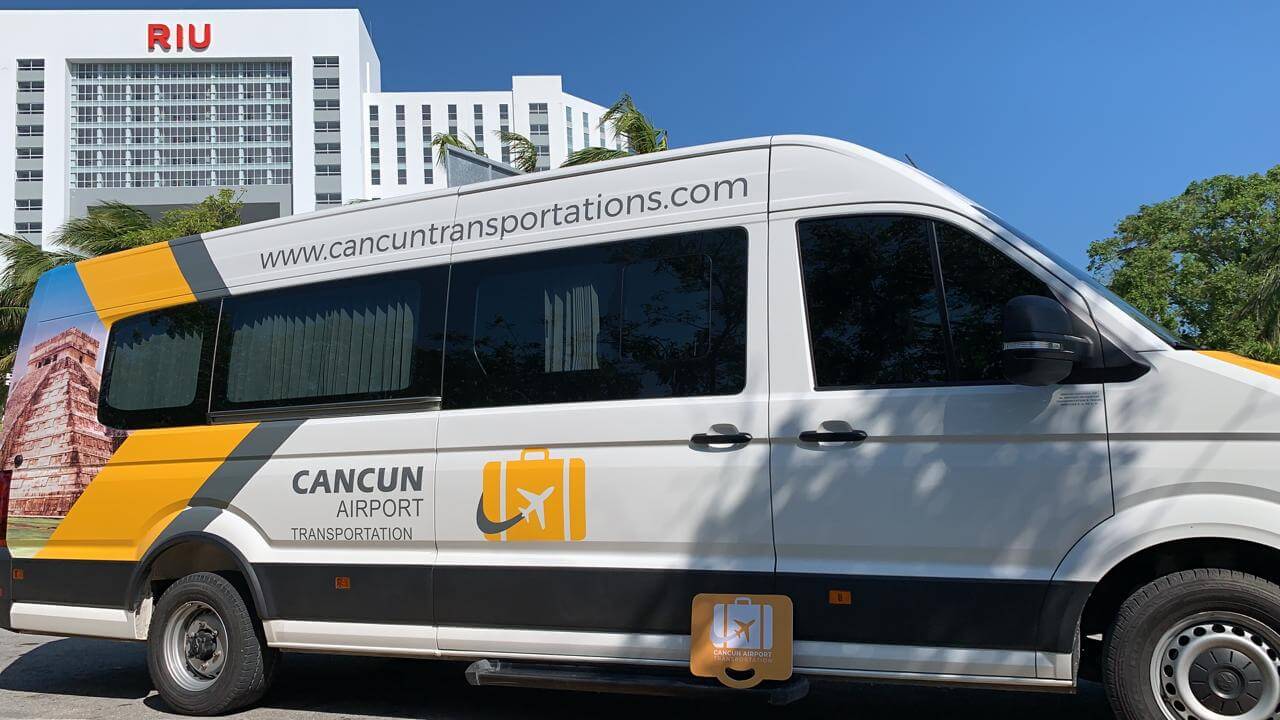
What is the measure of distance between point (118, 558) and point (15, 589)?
2.94 feet

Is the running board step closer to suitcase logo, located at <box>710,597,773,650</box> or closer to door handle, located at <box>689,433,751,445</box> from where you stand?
suitcase logo, located at <box>710,597,773,650</box>

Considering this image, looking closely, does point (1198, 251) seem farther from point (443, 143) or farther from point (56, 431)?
point (56, 431)

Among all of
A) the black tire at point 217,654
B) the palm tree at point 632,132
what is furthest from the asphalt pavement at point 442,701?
the palm tree at point 632,132

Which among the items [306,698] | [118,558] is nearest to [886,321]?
[306,698]

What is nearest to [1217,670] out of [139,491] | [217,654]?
[217,654]

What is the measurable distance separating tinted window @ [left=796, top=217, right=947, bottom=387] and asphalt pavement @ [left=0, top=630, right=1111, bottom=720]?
1760 mm

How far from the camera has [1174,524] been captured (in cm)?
367

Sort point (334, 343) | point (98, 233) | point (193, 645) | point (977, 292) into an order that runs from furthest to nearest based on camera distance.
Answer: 1. point (98, 233)
2. point (193, 645)
3. point (334, 343)
4. point (977, 292)

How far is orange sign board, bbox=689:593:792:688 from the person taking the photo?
167 inches

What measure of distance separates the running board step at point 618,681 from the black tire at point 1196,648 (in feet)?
4.05

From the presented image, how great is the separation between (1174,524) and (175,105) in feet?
346

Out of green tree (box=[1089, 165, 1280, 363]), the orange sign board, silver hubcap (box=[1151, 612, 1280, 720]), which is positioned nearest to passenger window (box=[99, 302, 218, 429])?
the orange sign board

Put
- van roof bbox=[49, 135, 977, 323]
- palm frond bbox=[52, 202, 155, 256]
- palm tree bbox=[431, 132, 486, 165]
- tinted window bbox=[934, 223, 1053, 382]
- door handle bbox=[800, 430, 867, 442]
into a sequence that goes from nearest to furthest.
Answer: tinted window bbox=[934, 223, 1053, 382]
door handle bbox=[800, 430, 867, 442]
van roof bbox=[49, 135, 977, 323]
palm tree bbox=[431, 132, 486, 165]
palm frond bbox=[52, 202, 155, 256]

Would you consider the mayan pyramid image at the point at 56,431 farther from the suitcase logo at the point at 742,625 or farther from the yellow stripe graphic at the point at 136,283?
the suitcase logo at the point at 742,625
